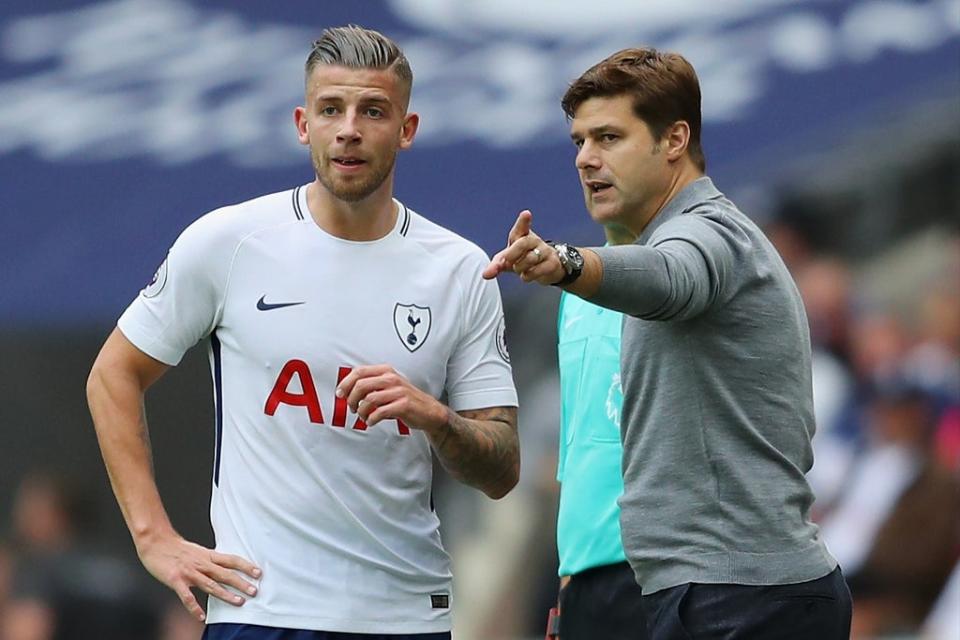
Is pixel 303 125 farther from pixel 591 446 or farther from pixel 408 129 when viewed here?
pixel 591 446

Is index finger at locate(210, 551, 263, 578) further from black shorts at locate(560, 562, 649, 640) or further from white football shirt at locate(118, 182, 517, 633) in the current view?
black shorts at locate(560, 562, 649, 640)

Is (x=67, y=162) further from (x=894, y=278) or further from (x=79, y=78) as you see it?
(x=894, y=278)

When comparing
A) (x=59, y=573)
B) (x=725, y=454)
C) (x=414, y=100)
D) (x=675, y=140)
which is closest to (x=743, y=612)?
(x=725, y=454)

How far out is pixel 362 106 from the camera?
11.8ft

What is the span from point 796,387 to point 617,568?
0.88 meters

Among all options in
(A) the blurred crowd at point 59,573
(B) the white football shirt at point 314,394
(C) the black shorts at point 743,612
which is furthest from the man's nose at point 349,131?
(A) the blurred crowd at point 59,573

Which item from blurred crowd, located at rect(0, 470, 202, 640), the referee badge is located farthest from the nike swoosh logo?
blurred crowd, located at rect(0, 470, 202, 640)

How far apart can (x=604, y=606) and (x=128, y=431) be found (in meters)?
1.14

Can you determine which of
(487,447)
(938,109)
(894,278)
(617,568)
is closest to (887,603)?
(894,278)

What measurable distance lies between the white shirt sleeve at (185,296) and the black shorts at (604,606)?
1.07 m

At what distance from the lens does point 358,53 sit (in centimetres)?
362

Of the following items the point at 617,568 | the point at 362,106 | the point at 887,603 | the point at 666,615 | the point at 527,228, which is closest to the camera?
the point at 527,228

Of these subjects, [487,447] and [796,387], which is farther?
[487,447]

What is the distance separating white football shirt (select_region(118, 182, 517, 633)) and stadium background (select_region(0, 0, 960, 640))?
3612 millimetres
